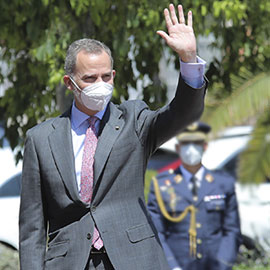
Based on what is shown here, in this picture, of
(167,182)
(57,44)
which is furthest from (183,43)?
(167,182)

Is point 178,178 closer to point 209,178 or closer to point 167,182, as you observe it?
point 167,182

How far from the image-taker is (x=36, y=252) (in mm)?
3340

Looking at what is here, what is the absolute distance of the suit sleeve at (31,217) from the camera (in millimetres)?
3324

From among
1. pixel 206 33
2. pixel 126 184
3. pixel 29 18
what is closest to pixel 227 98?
pixel 206 33

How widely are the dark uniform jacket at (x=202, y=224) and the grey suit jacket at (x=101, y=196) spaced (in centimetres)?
241

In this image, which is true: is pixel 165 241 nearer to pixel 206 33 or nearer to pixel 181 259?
pixel 181 259

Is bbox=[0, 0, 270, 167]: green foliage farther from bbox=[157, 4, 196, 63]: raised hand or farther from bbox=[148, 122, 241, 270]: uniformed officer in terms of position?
bbox=[157, 4, 196, 63]: raised hand

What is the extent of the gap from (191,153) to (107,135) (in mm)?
2797

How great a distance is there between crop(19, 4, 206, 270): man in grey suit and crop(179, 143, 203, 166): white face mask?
262 centimetres

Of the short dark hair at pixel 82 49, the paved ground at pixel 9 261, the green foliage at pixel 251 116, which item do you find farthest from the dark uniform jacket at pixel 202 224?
the short dark hair at pixel 82 49

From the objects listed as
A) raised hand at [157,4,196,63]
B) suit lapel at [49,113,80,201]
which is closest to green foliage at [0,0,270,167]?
suit lapel at [49,113,80,201]

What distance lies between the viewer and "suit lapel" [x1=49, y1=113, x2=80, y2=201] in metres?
3.22

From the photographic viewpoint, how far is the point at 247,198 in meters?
7.82

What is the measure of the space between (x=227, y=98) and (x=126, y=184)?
13.7 ft
